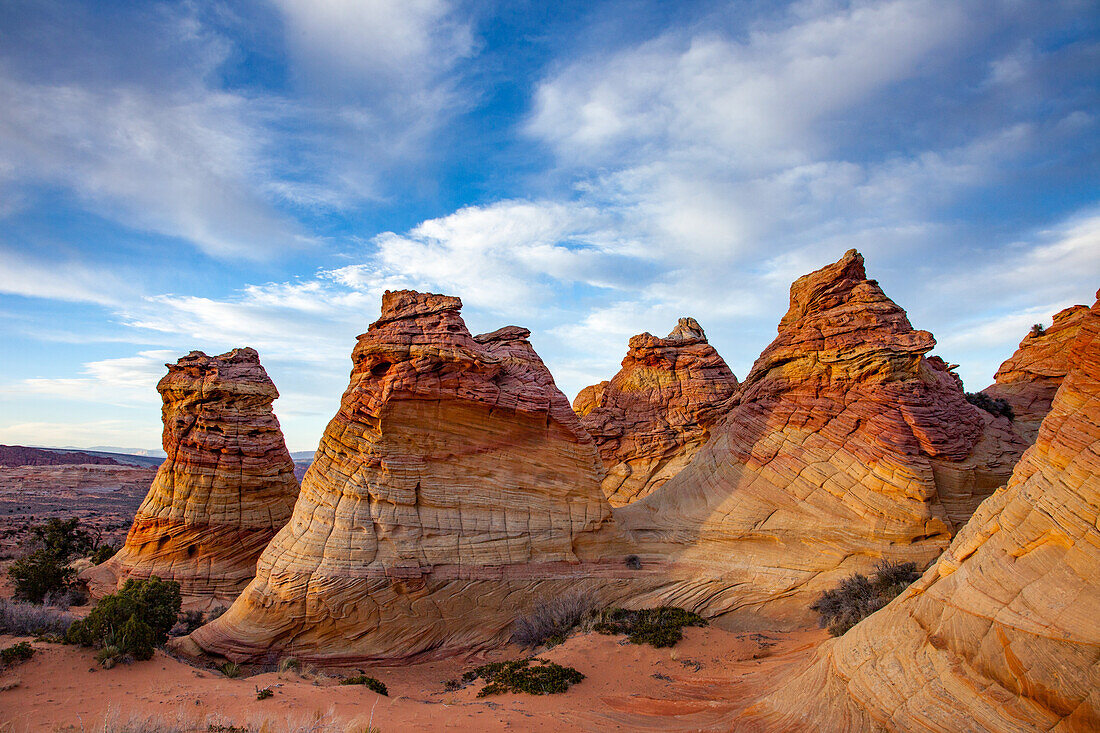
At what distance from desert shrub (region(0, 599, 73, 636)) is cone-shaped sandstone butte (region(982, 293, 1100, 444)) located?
35627 millimetres

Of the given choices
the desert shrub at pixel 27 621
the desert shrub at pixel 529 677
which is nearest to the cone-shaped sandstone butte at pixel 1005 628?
the desert shrub at pixel 529 677

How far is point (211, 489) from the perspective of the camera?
25.3 m

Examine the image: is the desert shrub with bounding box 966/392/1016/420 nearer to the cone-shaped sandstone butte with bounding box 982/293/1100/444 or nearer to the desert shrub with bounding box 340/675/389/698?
the cone-shaped sandstone butte with bounding box 982/293/1100/444

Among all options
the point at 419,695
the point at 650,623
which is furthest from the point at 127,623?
the point at 650,623

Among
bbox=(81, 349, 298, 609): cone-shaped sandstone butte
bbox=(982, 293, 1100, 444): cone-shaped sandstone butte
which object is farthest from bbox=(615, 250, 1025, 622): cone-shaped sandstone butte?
bbox=(81, 349, 298, 609): cone-shaped sandstone butte

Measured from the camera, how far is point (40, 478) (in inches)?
3000

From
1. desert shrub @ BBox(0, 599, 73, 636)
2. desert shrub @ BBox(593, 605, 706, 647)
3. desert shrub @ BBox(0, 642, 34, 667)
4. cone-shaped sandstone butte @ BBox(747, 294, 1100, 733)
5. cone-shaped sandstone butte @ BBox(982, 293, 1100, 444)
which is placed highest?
cone-shaped sandstone butte @ BBox(982, 293, 1100, 444)

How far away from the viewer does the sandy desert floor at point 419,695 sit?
9.16 metres

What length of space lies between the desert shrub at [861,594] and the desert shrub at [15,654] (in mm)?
17515

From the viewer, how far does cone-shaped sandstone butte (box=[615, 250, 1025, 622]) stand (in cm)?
1681

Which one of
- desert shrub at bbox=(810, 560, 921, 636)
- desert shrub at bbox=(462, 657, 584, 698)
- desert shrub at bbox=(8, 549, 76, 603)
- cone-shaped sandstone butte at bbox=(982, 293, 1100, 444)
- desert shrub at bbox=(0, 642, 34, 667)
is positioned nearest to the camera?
desert shrub at bbox=(0, 642, 34, 667)

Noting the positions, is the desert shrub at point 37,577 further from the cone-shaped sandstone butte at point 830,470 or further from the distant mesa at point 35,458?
the distant mesa at point 35,458

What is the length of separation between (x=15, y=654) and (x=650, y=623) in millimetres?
→ 14235

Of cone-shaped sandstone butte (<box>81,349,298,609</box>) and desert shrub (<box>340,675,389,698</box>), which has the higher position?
cone-shaped sandstone butte (<box>81,349,298,609</box>)
